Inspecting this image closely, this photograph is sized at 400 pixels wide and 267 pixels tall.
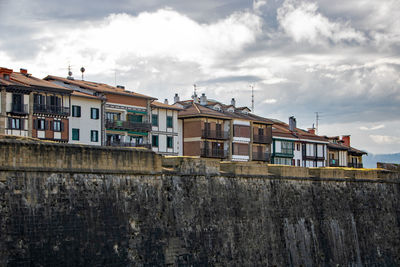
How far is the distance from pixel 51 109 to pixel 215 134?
2207 cm

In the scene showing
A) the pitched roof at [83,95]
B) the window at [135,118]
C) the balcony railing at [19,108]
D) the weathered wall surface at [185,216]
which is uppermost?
the pitched roof at [83,95]

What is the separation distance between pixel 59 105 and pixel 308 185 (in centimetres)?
2205

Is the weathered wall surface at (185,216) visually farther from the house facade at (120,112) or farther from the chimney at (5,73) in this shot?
the house facade at (120,112)

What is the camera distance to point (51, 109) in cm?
5028

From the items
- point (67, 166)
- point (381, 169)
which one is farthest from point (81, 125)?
Result: point (67, 166)

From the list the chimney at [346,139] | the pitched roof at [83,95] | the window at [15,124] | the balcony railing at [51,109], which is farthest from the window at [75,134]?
the chimney at [346,139]

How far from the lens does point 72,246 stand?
24359 millimetres

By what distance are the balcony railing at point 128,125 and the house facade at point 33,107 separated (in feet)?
17.8

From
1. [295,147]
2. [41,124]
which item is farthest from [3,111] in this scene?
[295,147]

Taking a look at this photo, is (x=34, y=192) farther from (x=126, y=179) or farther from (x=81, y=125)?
(x=81, y=125)

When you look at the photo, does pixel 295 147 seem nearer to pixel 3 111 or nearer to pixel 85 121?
pixel 85 121

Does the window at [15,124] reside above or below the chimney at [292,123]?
below

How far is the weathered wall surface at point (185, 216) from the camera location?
2370 centimetres

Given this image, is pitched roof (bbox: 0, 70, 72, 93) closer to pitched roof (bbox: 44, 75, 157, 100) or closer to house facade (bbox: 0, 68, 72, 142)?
house facade (bbox: 0, 68, 72, 142)
